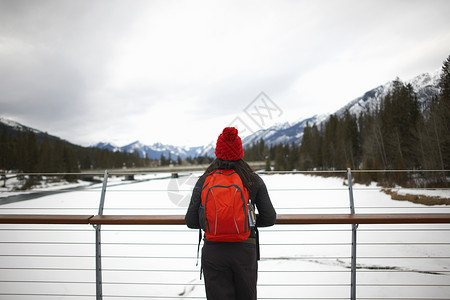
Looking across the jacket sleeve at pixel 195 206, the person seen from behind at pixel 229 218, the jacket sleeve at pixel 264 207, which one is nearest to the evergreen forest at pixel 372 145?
the jacket sleeve at pixel 264 207

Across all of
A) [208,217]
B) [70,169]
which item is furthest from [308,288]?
[70,169]

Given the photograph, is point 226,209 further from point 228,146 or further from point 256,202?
point 228,146

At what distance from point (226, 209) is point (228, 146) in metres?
0.50

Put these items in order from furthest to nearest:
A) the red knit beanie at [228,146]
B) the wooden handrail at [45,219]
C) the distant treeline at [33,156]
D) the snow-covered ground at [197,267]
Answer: the distant treeline at [33,156] < the snow-covered ground at [197,267] < the wooden handrail at [45,219] < the red knit beanie at [228,146]

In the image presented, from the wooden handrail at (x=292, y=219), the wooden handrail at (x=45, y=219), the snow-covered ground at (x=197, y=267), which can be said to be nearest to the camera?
the wooden handrail at (x=292, y=219)

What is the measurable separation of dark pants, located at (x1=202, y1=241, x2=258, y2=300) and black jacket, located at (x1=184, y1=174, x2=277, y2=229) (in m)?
0.21

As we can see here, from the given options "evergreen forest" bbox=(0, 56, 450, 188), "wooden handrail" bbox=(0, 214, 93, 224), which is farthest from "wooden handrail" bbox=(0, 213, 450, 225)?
"evergreen forest" bbox=(0, 56, 450, 188)

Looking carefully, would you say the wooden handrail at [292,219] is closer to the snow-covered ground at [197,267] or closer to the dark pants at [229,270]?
the snow-covered ground at [197,267]

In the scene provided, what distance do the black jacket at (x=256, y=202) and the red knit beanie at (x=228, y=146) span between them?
0.23m

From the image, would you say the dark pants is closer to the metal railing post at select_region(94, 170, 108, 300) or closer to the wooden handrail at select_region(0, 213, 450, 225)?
the wooden handrail at select_region(0, 213, 450, 225)

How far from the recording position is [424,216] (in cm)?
242

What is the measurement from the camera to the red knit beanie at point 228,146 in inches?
→ 73.1

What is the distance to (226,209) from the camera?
1.68 m

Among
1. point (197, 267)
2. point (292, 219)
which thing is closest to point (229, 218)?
point (292, 219)
